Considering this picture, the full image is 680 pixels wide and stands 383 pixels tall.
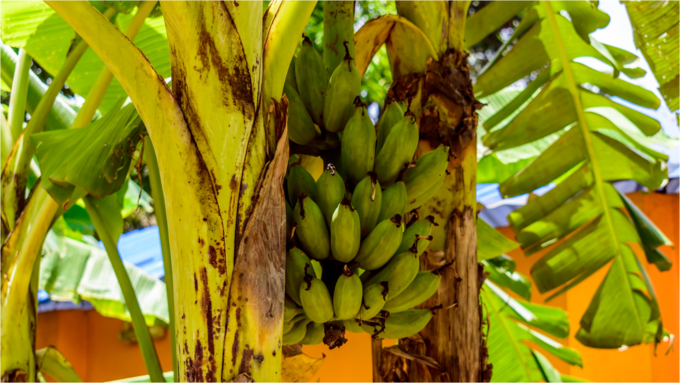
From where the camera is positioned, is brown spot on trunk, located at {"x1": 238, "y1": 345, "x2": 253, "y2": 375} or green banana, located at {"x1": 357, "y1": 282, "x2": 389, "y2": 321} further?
green banana, located at {"x1": 357, "y1": 282, "x2": 389, "y2": 321}

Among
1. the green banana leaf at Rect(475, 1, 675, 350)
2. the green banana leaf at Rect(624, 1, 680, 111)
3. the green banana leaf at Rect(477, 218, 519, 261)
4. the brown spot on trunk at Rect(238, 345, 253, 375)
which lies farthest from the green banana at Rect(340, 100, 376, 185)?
the green banana leaf at Rect(624, 1, 680, 111)

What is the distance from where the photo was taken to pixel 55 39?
1.54 meters

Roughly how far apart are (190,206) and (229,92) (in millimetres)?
149

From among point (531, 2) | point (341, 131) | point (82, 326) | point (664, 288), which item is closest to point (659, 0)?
point (531, 2)

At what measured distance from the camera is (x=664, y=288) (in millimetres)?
3072

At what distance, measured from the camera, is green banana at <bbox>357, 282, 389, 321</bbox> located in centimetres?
73

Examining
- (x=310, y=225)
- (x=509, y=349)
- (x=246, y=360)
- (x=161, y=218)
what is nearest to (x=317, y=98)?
(x=310, y=225)

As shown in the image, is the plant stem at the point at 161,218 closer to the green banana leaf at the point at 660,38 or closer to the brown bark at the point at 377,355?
the brown bark at the point at 377,355

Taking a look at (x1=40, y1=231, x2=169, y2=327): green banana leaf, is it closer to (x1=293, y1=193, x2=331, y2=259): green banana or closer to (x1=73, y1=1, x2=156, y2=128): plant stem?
(x1=73, y1=1, x2=156, y2=128): plant stem

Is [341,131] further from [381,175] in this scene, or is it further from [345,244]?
[345,244]

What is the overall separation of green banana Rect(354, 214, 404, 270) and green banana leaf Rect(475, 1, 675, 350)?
888mm

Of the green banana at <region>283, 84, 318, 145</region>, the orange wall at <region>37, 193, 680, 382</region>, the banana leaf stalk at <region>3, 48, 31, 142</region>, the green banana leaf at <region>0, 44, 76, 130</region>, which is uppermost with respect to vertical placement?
the green banana leaf at <region>0, 44, 76, 130</region>

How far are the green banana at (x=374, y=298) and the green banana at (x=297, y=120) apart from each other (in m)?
0.28

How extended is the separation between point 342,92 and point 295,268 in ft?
0.96
